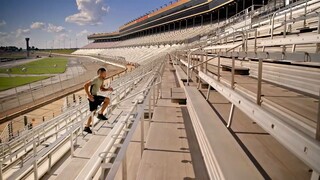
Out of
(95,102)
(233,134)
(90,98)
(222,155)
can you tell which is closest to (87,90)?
(90,98)

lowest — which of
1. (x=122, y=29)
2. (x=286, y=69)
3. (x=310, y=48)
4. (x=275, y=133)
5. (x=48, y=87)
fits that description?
(x=48, y=87)

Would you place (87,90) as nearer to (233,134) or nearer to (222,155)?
(233,134)

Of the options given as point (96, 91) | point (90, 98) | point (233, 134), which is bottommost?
point (233, 134)

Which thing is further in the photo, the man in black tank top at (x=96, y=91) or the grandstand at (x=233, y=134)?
the man in black tank top at (x=96, y=91)

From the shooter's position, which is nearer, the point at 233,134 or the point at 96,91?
the point at 233,134

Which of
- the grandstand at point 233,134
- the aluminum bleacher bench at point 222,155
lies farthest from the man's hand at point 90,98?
the aluminum bleacher bench at point 222,155

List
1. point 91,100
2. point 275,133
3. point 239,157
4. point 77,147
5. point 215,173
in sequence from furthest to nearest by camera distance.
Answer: point 77,147 → point 91,100 → point 239,157 → point 215,173 → point 275,133

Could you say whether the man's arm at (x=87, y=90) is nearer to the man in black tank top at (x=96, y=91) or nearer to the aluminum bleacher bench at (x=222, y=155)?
the man in black tank top at (x=96, y=91)

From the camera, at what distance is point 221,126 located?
2832mm

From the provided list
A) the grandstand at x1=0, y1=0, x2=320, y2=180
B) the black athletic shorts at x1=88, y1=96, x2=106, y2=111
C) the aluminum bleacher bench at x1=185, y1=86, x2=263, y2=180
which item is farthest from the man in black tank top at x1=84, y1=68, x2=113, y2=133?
the aluminum bleacher bench at x1=185, y1=86, x2=263, y2=180

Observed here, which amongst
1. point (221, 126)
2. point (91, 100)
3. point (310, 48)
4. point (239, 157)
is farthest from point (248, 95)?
point (91, 100)

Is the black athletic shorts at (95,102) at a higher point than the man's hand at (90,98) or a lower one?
lower

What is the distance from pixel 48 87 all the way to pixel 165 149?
20.9 meters

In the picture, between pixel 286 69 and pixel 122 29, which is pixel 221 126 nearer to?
pixel 286 69
